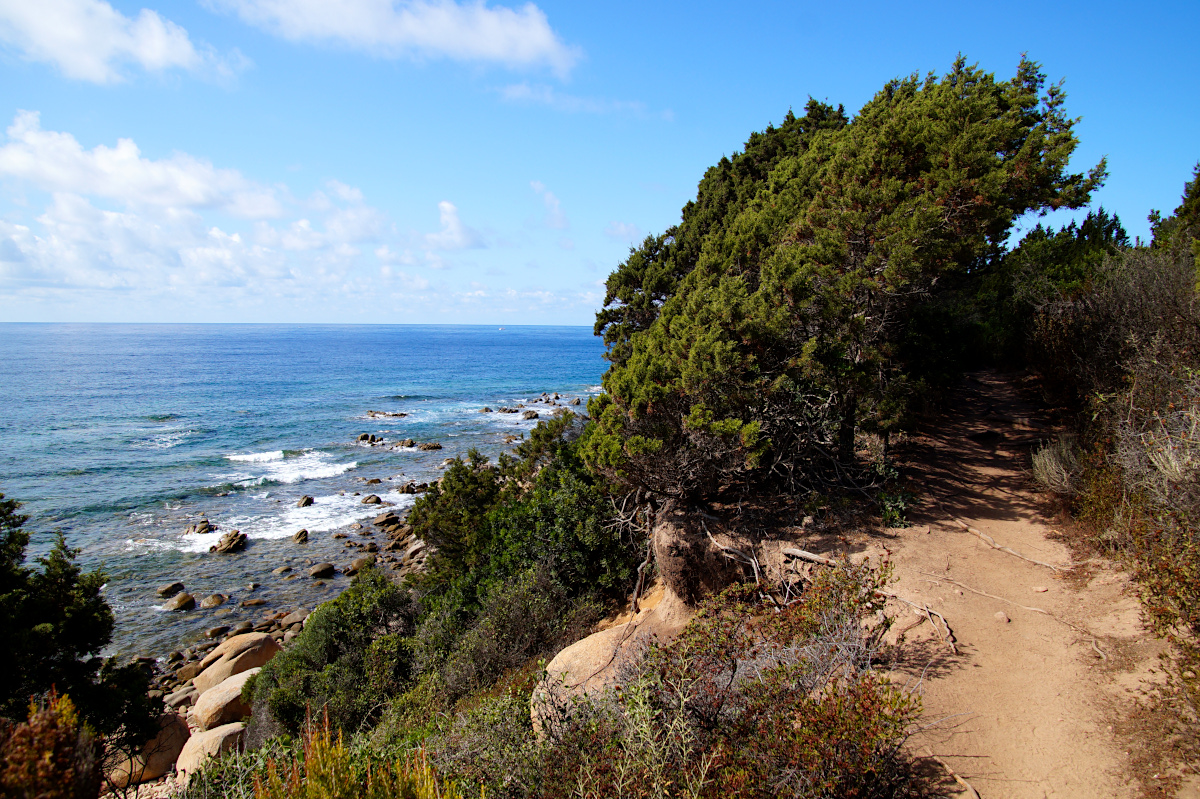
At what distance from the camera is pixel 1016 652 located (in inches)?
252

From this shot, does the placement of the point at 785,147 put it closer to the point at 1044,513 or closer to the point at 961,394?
the point at 961,394

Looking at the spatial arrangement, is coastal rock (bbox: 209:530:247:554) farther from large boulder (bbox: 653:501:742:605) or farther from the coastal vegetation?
large boulder (bbox: 653:501:742:605)

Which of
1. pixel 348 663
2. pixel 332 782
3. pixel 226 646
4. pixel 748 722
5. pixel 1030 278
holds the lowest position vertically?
pixel 226 646

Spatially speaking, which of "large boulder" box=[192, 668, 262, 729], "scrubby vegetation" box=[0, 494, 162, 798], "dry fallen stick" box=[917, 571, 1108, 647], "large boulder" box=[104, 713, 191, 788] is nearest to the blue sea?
"large boulder" box=[192, 668, 262, 729]

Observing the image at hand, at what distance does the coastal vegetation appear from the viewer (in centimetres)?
461

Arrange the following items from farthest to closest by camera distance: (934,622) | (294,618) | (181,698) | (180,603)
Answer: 1. (180,603)
2. (294,618)
3. (181,698)
4. (934,622)

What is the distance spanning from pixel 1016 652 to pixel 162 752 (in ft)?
51.6

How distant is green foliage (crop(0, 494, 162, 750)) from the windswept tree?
27.6 ft

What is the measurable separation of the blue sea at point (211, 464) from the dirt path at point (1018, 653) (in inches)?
718

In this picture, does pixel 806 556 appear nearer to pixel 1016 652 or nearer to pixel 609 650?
pixel 1016 652

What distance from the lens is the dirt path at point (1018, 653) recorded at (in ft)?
16.0

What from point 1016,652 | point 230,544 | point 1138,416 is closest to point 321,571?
point 230,544

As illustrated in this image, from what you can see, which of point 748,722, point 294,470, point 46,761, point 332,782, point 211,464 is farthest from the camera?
point 211,464

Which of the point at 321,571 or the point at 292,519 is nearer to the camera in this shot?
the point at 321,571
